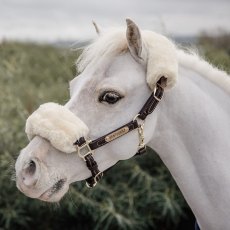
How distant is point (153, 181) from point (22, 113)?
157 cm

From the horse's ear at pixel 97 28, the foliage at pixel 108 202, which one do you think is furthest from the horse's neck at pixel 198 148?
the foliage at pixel 108 202

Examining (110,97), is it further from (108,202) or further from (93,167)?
(108,202)

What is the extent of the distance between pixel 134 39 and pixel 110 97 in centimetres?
29

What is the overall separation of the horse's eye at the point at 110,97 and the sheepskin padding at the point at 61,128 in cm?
15

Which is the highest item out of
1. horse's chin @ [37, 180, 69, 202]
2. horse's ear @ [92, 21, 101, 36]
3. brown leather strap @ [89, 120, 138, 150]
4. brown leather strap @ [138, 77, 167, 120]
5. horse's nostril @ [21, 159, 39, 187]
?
horse's ear @ [92, 21, 101, 36]

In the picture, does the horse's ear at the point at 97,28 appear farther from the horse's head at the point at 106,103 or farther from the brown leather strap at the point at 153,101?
the brown leather strap at the point at 153,101

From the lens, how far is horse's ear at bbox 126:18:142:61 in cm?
220

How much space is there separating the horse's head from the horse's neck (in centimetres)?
11

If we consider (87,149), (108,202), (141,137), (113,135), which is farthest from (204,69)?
(108,202)

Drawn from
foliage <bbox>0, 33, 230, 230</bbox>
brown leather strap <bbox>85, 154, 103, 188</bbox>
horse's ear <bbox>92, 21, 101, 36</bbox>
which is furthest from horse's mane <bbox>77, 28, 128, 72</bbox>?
foliage <bbox>0, 33, 230, 230</bbox>

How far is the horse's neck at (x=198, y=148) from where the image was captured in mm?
2379

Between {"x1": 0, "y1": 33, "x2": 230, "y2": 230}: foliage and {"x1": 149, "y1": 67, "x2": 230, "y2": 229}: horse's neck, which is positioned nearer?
{"x1": 149, "y1": 67, "x2": 230, "y2": 229}: horse's neck

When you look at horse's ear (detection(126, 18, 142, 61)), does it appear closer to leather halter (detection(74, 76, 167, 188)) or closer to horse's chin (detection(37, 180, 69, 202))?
leather halter (detection(74, 76, 167, 188))

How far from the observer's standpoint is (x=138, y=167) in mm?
4750
